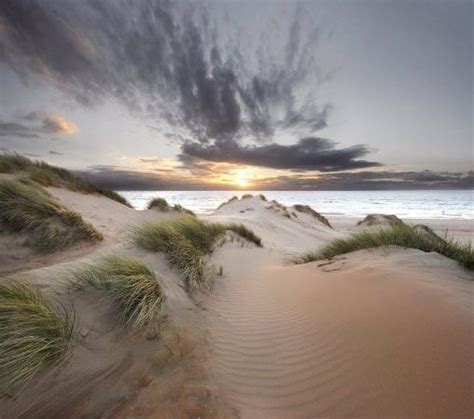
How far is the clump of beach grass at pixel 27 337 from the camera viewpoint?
5.73 feet

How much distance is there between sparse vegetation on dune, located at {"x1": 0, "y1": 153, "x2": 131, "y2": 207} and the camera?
9148 millimetres

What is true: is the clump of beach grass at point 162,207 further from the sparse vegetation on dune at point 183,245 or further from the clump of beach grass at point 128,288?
the clump of beach grass at point 128,288

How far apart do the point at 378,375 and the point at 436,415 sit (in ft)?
1.26

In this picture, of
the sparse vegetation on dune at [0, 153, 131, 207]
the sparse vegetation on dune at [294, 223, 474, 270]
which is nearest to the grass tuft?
the sparse vegetation on dune at [0, 153, 131, 207]

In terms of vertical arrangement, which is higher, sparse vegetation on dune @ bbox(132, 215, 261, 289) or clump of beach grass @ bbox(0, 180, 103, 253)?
clump of beach grass @ bbox(0, 180, 103, 253)

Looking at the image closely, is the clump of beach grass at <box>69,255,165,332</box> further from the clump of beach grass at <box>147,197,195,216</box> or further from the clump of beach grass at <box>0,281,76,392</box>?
the clump of beach grass at <box>147,197,195,216</box>

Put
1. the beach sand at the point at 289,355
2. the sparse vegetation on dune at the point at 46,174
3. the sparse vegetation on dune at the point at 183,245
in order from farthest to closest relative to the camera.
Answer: the sparse vegetation on dune at the point at 46,174 < the sparse vegetation on dune at the point at 183,245 < the beach sand at the point at 289,355

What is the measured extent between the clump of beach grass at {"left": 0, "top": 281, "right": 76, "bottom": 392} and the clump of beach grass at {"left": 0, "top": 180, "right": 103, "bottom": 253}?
3.55 meters

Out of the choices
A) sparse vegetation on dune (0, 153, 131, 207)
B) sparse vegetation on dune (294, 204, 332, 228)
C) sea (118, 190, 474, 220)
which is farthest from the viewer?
sea (118, 190, 474, 220)

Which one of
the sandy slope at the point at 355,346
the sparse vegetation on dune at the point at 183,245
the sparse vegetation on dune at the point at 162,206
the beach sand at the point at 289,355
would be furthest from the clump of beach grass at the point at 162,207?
the sandy slope at the point at 355,346

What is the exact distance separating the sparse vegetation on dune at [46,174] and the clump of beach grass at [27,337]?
8878mm

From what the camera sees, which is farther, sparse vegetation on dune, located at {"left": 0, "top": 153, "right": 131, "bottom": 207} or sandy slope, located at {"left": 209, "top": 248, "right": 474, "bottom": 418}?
sparse vegetation on dune, located at {"left": 0, "top": 153, "right": 131, "bottom": 207}

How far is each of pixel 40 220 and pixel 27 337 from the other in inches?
183

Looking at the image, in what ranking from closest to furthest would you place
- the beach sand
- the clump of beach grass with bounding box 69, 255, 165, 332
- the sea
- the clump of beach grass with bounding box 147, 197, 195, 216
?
the beach sand → the clump of beach grass with bounding box 69, 255, 165, 332 → the clump of beach grass with bounding box 147, 197, 195, 216 → the sea
